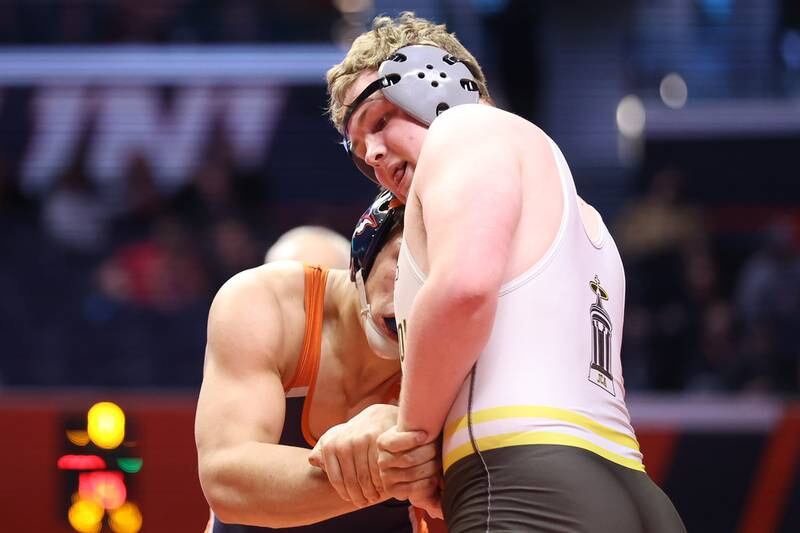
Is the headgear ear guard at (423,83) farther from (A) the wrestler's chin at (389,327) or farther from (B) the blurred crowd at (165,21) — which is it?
(B) the blurred crowd at (165,21)

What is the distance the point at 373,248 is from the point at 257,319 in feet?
1.06

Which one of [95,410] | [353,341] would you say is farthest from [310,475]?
[95,410]

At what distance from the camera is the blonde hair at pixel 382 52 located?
2717 millimetres

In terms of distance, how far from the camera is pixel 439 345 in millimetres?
2027

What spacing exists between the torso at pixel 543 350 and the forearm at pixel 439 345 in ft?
0.12

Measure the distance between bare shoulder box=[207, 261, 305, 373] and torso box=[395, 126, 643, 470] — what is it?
0.72 m

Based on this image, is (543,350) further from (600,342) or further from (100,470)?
(100,470)

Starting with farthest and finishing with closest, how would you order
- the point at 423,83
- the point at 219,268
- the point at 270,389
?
the point at 219,268, the point at 270,389, the point at 423,83

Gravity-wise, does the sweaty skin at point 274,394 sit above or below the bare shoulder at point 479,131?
below

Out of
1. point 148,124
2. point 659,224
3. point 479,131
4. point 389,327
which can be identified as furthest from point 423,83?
point 148,124

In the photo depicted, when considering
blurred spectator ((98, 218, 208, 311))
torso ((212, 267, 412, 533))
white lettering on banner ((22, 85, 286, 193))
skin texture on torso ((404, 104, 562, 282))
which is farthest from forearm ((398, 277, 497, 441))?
white lettering on banner ((22, 85, 286, 193))

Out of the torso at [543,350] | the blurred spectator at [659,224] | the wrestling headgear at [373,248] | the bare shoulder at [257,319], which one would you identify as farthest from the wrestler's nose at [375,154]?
the blurred spectator at [659,224]

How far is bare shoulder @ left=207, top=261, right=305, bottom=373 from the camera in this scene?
111 inches

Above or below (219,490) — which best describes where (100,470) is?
below
